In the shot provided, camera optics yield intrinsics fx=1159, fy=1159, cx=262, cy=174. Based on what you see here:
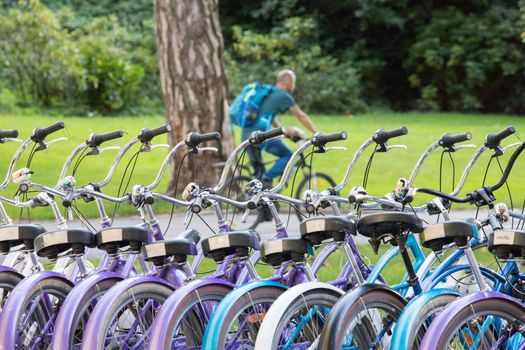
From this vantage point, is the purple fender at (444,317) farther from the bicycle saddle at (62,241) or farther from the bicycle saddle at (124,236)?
the bicycle saddle at (62,241)

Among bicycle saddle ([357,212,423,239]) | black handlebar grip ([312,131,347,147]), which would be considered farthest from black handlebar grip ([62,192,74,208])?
bicycle saddle ([357,212,423,239])

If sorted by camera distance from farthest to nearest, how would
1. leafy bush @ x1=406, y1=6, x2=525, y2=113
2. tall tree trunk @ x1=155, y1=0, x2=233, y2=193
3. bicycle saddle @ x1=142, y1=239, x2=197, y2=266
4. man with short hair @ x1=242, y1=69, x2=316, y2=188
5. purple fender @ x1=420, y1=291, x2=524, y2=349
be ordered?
leafy bush @ x1=406, y1=6, x2=525, y2=113 < tall tree trunk @ x1=155, y1=0, x2=233, y2=193 < man with short hair @ x1=242, y1=69, x2=316, y2=188 < bicycle saddle @ x1=142, y1=239, x2=197, y2=266 < purple fender @ x1=420, y1=291, x2=524, y2=349

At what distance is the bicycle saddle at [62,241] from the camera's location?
5.15m

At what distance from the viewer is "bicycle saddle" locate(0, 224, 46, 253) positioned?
5539 millimetres

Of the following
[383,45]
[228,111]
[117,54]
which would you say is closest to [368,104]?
[383,45]

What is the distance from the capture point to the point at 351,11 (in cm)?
2931

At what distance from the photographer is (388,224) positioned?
15.4ft

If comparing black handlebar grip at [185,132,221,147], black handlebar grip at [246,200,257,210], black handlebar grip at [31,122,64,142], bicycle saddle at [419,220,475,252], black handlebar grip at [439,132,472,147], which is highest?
black handlebar grip at [31,122,64,142]

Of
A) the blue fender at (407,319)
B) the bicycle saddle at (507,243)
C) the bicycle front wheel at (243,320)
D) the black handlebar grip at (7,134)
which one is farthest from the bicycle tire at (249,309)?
the black handlebar grip at (7,134)

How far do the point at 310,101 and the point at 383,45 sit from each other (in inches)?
176

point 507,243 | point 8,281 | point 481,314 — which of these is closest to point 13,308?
point 8,281

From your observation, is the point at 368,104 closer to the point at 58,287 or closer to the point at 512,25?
the point at 512,25

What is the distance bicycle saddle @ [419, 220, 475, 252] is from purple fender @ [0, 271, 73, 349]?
1697 mm

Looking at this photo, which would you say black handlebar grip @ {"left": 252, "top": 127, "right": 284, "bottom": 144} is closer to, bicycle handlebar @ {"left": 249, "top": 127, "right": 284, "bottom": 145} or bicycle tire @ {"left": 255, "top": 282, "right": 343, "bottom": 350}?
bicycle handlebar @ {"left": 249, "top": 127, "right": 284, "bottom": 145}
